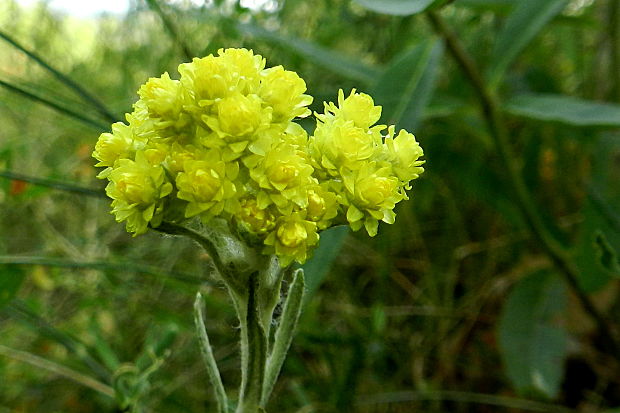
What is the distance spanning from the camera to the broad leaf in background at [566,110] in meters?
1.10

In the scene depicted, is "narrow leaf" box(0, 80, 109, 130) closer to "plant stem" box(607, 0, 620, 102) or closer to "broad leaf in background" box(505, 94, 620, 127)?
"broad leaf in background" box(505, 94, 620, 127)

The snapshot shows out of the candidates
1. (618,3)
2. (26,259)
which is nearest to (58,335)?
(26,259)

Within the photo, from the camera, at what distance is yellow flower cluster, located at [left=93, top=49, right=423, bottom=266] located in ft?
1.73

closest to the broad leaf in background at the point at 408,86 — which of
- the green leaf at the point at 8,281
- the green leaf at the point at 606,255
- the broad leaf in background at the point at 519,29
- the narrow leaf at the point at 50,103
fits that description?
the broad leaf in background at the point at 519,29

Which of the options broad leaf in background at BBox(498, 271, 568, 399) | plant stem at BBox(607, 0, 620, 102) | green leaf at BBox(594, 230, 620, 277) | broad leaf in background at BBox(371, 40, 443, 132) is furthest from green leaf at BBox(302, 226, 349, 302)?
plant stem at BBox(607, 0, 620, 102)

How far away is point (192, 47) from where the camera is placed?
156cm

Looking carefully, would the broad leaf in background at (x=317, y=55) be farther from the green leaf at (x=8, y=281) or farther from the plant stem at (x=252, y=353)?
the plant stem at (x=252, y=353)

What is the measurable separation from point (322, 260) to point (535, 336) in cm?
65

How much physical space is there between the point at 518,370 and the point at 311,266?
59cm

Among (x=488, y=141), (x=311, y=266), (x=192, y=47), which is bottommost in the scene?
(x=311, y=266)

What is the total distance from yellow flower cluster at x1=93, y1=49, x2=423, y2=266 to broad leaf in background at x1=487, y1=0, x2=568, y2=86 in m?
0.76

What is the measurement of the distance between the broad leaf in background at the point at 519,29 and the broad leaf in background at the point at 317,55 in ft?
0.83

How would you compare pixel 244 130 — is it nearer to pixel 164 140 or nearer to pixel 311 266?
pixel 164 140

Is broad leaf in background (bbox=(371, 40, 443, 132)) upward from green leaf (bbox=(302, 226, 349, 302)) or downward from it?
upward
